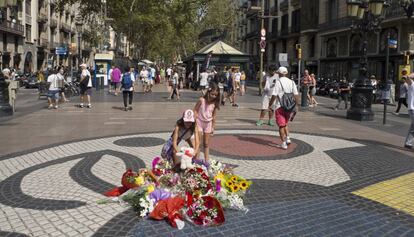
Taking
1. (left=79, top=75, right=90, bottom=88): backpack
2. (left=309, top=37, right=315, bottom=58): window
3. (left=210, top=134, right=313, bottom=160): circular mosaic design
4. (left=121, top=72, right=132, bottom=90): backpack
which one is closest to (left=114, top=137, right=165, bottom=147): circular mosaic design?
(left=210, top=134, right=313, bottom=160): circular mosaic design

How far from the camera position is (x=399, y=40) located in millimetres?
31094

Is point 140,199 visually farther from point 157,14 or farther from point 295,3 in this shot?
point 295,3

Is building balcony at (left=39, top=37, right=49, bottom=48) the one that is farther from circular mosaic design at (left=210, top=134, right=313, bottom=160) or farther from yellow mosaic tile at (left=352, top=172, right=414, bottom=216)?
yellow mosaic tile at (left=352, top=172, right=414, bottom=216)

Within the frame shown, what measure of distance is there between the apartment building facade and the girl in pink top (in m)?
20.2

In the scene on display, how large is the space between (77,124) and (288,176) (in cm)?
741

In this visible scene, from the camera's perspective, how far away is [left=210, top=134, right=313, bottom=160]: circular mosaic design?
316 inches

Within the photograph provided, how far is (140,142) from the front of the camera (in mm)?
9219

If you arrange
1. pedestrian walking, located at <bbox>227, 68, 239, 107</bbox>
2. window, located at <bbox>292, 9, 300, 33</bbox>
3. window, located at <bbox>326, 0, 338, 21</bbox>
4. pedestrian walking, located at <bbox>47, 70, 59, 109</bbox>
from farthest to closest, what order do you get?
window, located at <bbox>292, 9, 300, 33</bbox> < window, located at <bbox>326, 0, 338, 21</bbox> < pedestrian walking, located at <bbox>227, 68, 239, 107</bbox> < pedestrian walking, located at <bbox>47, 70, 59, 109</bbox>

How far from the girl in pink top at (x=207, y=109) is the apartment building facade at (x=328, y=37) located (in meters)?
20.2

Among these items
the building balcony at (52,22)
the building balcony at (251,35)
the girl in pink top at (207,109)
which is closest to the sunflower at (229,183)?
the girl in pink top at (207,109)

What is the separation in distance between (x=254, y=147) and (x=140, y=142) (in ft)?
8.11

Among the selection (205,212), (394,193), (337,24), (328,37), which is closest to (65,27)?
(328,37)

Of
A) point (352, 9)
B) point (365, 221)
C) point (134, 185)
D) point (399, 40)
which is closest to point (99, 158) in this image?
point (134, 185)

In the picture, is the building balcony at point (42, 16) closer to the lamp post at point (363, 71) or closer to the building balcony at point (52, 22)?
the building balcony at point (52, 22)
